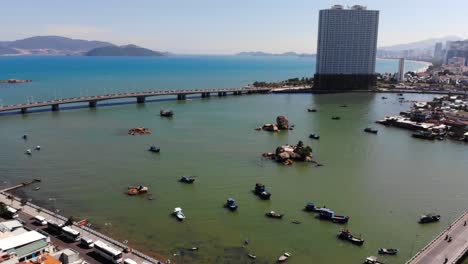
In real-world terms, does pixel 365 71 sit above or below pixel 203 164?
above

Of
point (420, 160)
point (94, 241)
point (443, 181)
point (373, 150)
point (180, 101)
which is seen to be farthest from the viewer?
point (180, 101)

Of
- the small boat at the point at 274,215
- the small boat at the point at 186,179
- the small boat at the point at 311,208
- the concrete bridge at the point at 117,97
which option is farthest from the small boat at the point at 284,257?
the concrete bridge at the point at 117,97

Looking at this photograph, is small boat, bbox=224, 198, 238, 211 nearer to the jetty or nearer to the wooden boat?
the wooden boat

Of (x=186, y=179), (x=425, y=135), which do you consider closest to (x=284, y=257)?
(x=186, y=179)

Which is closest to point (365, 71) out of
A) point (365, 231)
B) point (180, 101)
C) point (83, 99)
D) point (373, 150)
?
point (180, 101)

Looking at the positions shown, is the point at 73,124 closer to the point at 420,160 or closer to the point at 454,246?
the point at 420,160

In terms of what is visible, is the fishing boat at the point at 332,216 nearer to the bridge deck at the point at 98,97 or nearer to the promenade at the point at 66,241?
the promenade at the point at 66,241

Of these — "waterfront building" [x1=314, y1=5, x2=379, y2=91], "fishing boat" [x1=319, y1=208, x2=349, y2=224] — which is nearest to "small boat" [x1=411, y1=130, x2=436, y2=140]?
"fishing boat" [x1=319, y1=208, x2=349, y2=224]

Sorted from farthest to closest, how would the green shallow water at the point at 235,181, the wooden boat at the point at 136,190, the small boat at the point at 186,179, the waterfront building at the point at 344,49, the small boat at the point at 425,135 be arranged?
the waterfront building at the point at 344,49 → the small boat at the point at 425,135 → the small boat at the point at 186,179 → the wooden boat at the point at 136,190 → the green shallow water at the point at 235,181
